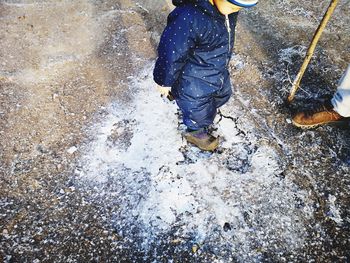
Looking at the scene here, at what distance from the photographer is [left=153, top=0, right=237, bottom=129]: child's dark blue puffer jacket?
1762 millimetres

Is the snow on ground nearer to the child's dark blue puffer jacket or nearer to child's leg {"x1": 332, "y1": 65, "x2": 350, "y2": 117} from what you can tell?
the child's dark blue puffer jacket

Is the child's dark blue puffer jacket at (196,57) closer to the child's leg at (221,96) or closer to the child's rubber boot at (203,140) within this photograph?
the child's leg at (221,96)

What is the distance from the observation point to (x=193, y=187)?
232cm

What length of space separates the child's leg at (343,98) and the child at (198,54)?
3.06ft

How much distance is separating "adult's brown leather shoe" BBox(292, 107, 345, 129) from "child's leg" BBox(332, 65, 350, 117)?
7 cm

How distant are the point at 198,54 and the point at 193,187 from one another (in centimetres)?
99

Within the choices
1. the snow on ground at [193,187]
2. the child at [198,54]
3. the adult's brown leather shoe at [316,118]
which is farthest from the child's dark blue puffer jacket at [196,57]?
the adult's brown leather shoe at [316,118]

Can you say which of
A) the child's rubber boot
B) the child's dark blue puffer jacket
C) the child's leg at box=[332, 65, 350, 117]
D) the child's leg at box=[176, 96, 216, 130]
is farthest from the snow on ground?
the child's leg at box=[332, 65, 350, 117]

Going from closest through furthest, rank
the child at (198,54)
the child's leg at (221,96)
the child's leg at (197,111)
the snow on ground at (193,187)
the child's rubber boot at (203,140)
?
the child at (198,54), the snow on ground at (193,187), the child's leg at (197,111), the child's leg at (221,96), the child's rubber boot at (203,140)

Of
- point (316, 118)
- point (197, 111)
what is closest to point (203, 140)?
point (197, 111)

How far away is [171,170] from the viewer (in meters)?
2.41

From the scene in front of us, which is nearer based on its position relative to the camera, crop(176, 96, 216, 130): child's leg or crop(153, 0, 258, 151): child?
crop(153, 0, 258, 151): child

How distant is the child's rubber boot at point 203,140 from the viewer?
252cm

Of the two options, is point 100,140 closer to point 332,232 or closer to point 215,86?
point 215,86
